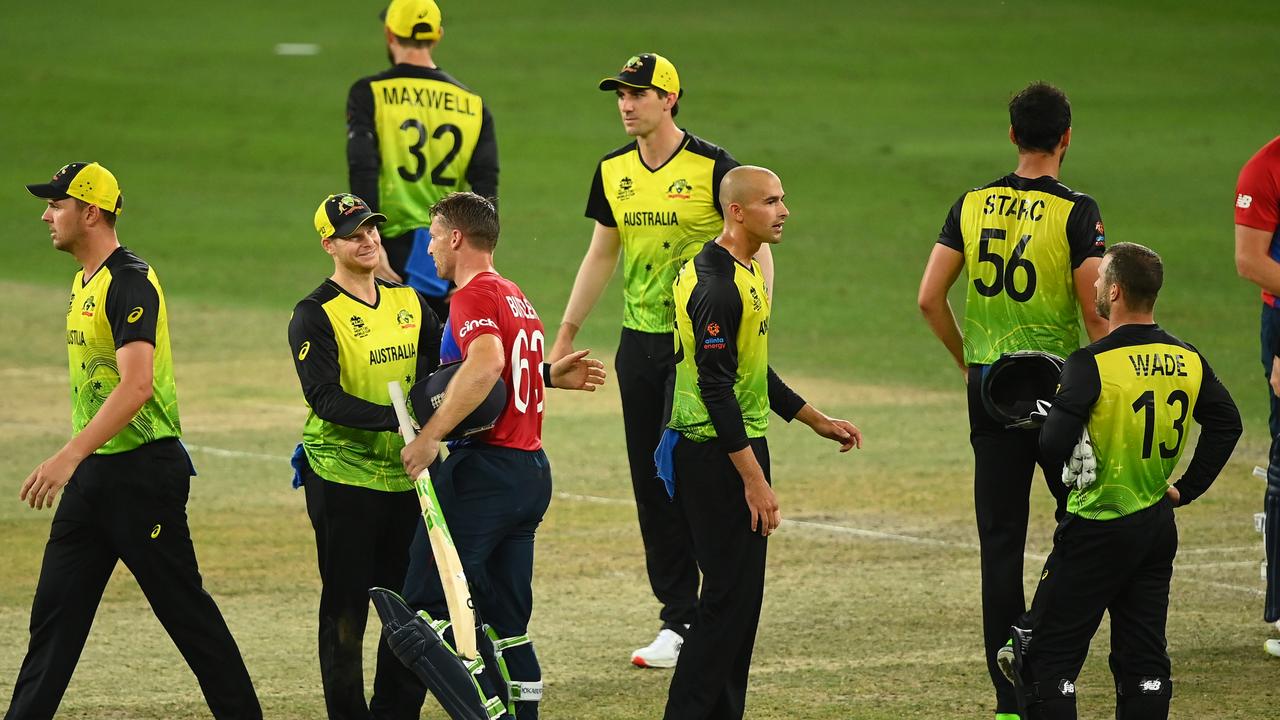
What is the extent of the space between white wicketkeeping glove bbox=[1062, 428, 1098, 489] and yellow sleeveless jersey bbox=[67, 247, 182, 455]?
11.4 ft

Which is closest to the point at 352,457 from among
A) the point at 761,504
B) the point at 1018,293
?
the point at 761,504

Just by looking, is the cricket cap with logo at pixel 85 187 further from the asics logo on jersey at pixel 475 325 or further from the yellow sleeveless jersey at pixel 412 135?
the yellow sleeveless jersey at pixel 412 135

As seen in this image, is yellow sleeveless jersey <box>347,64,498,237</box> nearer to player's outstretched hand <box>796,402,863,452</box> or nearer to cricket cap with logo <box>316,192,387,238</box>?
cricket cap with logo <box>316,192,387,238</box>

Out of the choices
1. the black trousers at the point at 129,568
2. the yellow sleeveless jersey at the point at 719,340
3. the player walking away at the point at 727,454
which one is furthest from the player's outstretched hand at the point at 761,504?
the black trousers at the point at 129,568

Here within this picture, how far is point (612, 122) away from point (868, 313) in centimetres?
1451

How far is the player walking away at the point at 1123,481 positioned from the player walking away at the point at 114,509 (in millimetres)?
3171

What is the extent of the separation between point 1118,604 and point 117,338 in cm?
395

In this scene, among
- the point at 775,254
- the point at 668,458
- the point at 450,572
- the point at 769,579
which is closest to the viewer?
the point at 450,572

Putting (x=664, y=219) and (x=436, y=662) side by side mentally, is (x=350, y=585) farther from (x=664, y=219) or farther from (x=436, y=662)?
(x=664, y=219)

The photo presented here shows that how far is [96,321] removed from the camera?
760 cm

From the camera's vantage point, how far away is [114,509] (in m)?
7.56

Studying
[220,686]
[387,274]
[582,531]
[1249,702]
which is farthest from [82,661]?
[1249,702]

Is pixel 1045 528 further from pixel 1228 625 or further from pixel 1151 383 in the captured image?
pixel 1151 383

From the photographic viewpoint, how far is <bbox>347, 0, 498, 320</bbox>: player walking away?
417 inches
